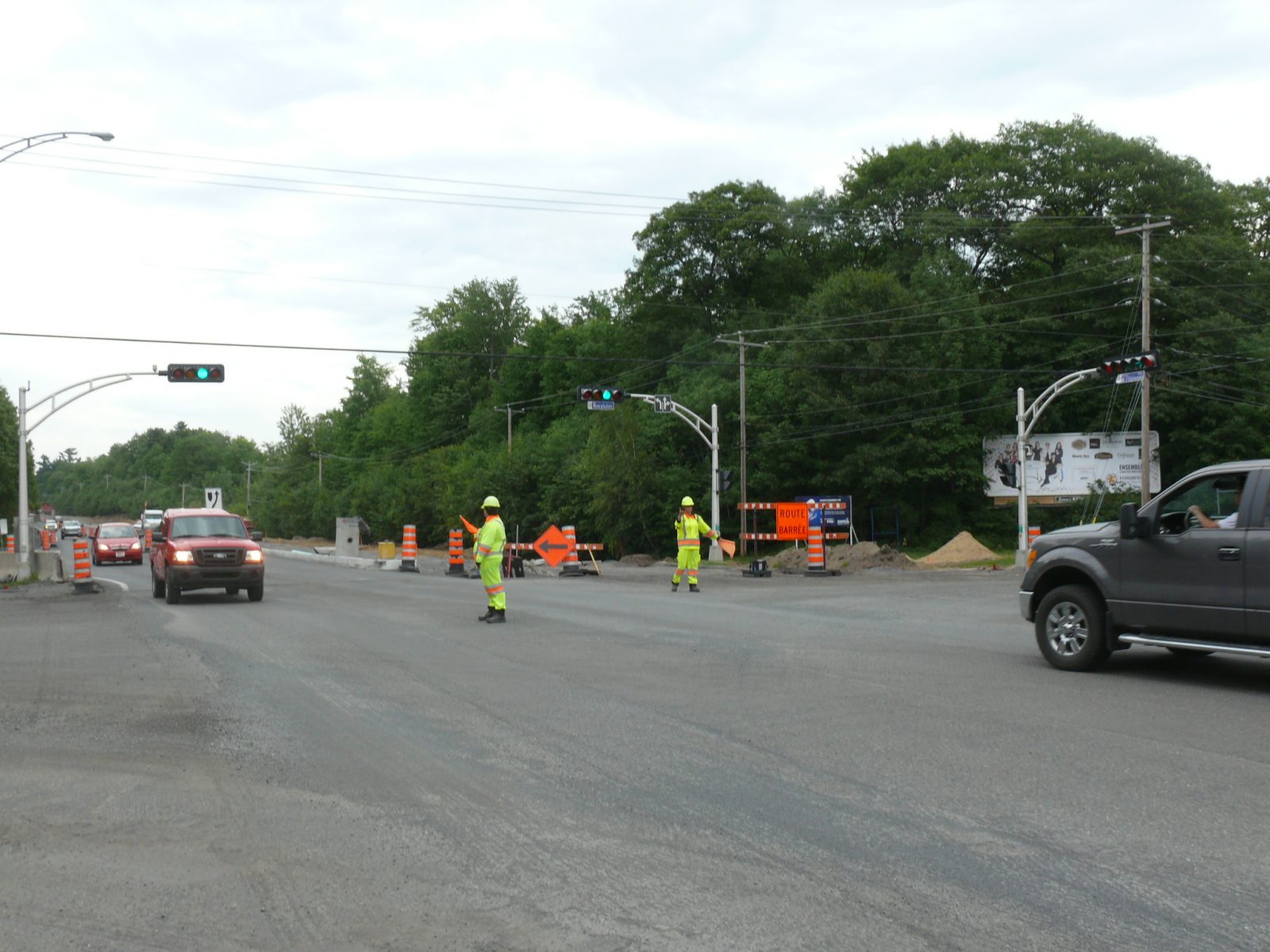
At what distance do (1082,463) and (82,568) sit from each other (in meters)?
41.8

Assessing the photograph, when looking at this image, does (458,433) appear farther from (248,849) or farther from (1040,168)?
(248,849)

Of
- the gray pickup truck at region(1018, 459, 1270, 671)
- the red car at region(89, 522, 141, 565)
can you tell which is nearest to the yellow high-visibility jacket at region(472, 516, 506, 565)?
the gray pickup truck at region(1018, 459, 1270, 671)

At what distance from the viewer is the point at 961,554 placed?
137 feet

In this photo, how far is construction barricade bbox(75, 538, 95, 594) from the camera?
90.7ft

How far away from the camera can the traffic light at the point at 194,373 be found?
109ft

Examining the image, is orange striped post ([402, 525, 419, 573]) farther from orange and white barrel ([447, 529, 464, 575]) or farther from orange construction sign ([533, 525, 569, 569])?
orange construction sign ([533, 525, 569, 569])

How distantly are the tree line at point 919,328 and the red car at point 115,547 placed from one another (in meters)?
19.4

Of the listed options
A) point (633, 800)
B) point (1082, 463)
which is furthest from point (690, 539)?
point (1082, 463)

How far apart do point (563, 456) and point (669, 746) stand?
198 ft

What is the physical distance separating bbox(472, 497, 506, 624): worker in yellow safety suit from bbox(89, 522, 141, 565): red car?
35960 millimetres

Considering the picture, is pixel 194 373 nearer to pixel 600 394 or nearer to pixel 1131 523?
pixel 600 394

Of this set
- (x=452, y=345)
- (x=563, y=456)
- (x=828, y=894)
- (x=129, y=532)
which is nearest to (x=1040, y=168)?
(x=563, y=456)

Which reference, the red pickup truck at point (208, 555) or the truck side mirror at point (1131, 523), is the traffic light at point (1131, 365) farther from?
the red pickup truck at point (208, 555)

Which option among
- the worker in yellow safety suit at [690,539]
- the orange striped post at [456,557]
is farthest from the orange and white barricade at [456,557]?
the worker in yellow safety suit at [690,539]
